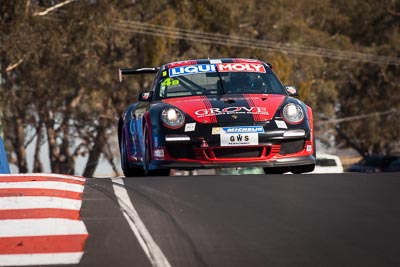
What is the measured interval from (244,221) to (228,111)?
144 inches

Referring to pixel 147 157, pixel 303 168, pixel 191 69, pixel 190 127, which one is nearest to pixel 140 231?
pixel 190 127

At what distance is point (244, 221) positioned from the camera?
688 centimetres

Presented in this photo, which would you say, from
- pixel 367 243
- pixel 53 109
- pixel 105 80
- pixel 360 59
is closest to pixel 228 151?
pixel 367 243

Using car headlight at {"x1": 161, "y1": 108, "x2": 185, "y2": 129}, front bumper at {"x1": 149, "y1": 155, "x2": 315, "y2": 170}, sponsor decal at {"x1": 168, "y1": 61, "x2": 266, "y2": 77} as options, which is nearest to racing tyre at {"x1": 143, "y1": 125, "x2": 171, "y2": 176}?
front bumper at {"x1": 149, "y1": 155, "x2": 315, "y2": 170}

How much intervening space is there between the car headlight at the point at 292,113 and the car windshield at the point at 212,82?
93cm

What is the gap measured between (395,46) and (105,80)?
702 inches

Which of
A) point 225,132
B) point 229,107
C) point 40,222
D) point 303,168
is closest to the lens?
point 40,222

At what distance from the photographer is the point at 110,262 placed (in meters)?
5.65

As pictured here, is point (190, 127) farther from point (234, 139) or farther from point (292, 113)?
point (292, 113)

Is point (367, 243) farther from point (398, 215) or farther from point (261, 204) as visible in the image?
point (261, 204)

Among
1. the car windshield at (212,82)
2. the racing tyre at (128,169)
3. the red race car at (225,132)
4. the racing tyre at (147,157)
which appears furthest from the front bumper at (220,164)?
the racing tyre at (128,169)

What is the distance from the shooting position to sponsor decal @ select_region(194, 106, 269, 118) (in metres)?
10.4

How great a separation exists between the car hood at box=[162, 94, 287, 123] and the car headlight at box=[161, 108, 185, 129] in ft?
0.31

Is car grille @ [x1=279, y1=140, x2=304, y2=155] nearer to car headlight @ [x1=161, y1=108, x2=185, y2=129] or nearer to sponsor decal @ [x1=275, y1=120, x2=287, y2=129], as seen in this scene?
sponsor decal @ [x1=275, y1=120, x2=287, y2=129]
